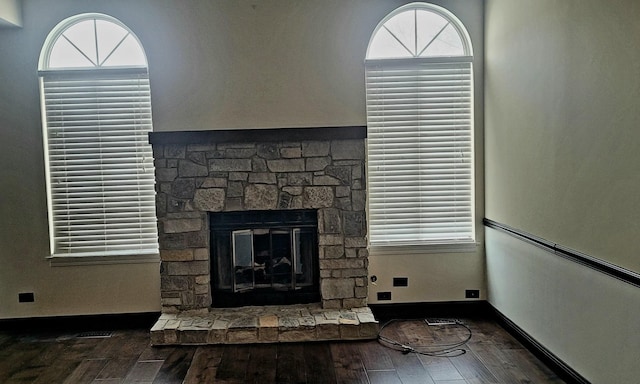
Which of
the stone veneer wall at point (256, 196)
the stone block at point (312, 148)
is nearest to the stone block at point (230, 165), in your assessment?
the stone veneer wall at point (256, 196)

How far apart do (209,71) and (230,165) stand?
32.9 inches

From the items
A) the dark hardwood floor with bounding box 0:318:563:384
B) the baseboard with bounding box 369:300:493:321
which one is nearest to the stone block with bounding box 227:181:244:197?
the dark hardwood floor with bounding box 0:318:563:384

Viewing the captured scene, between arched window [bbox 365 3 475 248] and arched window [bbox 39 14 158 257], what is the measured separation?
2.08 metres

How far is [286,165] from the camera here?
439 centimetres

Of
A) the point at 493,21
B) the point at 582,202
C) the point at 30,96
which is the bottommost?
the point at 582,202

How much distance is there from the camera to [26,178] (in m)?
4.45

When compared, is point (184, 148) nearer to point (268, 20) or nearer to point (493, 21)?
point (268, 20)

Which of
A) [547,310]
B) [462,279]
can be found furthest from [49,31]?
[547,310]

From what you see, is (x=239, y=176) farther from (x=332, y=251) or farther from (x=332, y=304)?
(x=332, y=304)

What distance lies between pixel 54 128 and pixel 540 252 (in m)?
4.14

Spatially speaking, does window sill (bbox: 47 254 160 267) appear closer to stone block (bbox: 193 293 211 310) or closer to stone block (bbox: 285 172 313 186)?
stone block (bbox: 193 293 211 310)

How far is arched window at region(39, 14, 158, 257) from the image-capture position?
4.49 m

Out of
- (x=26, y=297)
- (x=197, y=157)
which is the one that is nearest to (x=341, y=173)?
(x=197, y=157)

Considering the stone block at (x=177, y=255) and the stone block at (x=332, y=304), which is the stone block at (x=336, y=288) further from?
the stone block at (x=177, y=255)
